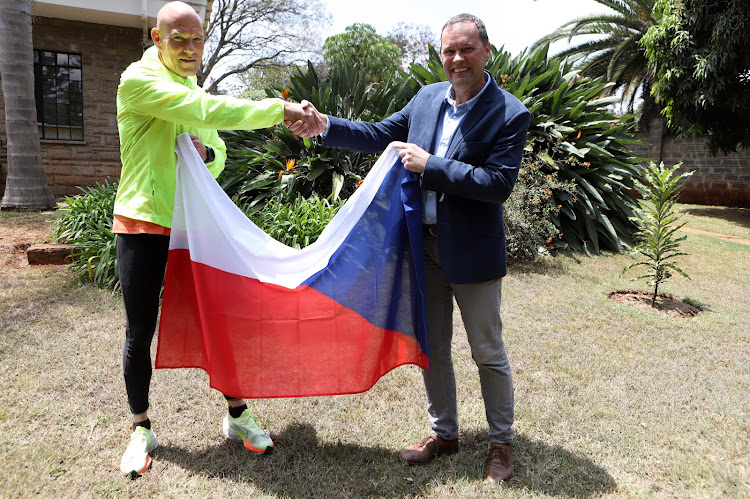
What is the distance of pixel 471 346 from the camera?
2.49 metres

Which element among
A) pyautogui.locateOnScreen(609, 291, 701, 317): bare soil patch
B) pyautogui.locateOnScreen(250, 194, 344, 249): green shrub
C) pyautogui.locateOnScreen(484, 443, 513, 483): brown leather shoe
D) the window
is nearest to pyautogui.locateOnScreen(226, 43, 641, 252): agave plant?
pyautogui.locateOnScreen(250, 194, 344, 249): green shrub

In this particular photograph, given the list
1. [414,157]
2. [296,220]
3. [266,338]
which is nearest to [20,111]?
[296,220]

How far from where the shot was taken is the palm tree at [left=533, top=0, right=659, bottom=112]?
59.8ft

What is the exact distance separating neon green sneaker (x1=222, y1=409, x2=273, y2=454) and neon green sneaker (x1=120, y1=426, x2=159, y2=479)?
374 mm

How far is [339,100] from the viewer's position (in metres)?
7.12

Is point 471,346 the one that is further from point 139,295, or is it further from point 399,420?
point 139,295

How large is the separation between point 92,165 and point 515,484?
39.8ft

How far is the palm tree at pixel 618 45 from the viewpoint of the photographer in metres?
18.2

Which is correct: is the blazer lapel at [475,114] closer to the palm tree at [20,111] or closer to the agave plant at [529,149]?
the agave plant at [529,149]

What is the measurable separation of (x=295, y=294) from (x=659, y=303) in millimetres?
4765

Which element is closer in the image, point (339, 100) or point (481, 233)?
point (481, 233)

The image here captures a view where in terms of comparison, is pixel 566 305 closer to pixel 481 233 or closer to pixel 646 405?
pixel 646 405

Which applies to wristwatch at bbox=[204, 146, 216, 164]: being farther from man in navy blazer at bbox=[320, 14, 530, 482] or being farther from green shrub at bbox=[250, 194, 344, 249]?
green shrub at bbox=[250, 194, 344, 249]

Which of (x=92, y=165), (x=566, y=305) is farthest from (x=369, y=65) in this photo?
(x=566, y=305)
